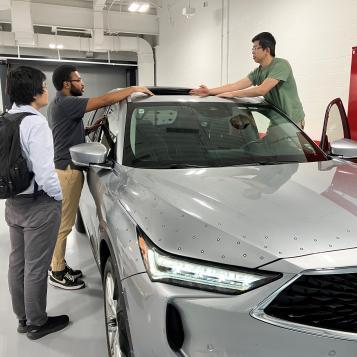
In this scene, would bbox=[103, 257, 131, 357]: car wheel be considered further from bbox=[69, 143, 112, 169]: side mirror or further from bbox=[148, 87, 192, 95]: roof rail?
bbox=[148, 87, 192, 95]: roof rail

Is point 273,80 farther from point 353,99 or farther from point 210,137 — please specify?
point 353,99

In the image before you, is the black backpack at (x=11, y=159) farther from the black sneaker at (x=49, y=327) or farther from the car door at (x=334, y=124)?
the car door at (x=334, y=124)

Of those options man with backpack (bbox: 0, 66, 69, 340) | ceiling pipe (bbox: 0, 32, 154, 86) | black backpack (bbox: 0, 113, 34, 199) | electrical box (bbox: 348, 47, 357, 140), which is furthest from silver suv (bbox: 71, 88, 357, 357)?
ceiling pipe (bbox: 0, 32, 154, 86)

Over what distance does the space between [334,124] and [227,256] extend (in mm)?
2681

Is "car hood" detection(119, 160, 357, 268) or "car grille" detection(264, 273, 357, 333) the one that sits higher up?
"car hood" detection(119, 160, 357, 268)

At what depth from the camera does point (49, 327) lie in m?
2.20

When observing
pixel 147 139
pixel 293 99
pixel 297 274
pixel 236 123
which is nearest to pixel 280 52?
pixel 293 99

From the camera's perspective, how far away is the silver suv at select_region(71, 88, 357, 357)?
108 cm

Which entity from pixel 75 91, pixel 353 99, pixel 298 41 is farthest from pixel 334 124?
pixel 298 41

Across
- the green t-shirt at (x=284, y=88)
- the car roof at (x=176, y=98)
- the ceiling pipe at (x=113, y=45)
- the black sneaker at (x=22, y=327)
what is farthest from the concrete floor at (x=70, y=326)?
the ceiling pipe at (x=113, y=45)

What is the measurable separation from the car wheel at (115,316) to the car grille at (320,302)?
59 cm

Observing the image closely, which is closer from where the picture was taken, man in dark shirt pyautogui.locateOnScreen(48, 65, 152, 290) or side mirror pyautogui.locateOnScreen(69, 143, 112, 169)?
side mirror pyautogui.locateOnScreen(69, 143, 112, 169)

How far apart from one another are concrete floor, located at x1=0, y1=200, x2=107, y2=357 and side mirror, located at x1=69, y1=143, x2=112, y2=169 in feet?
3.22

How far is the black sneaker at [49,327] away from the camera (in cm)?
214
